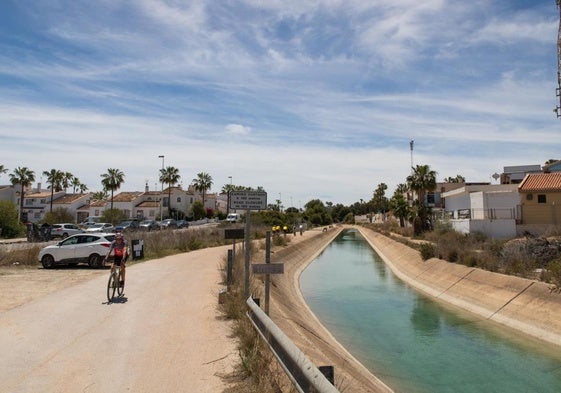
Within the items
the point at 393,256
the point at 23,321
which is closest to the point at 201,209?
the point at 393,256

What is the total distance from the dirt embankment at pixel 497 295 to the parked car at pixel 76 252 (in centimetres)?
1779

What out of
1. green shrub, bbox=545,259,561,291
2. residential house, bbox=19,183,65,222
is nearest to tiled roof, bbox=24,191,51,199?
residential house, bbox=19,183,65,222

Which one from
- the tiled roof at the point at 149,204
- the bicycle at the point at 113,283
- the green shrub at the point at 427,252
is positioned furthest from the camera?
the tiled roof at the point at 149,204

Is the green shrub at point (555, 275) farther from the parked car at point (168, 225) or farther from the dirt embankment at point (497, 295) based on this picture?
the parked car at point (168, 225)

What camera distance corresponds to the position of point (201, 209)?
4136 inches

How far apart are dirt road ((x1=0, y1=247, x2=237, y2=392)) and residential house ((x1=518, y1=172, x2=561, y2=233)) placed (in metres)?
35.9

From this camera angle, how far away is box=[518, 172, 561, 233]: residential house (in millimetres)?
40500

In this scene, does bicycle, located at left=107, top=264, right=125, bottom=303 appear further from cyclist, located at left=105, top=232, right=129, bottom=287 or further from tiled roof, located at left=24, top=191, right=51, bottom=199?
tiled roof, located at left=24, top=191, right=51, bottom=199

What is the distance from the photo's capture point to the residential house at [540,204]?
40500 millimetres

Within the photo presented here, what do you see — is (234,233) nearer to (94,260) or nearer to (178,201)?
(94,260)

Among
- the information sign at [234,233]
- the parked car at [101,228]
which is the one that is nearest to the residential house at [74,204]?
the parked car at [101,228]

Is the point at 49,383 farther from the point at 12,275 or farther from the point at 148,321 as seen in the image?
the point at 12,275

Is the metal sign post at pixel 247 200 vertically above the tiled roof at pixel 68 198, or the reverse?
the tiled roof at pixel 68 198

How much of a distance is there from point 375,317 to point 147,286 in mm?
10794
